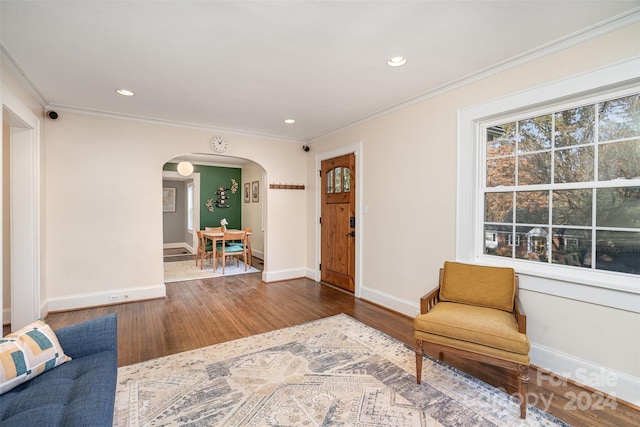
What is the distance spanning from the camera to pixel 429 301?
239 cm

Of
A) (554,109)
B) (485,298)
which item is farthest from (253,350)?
(554,109)

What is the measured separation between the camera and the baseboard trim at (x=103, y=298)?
12.0ft

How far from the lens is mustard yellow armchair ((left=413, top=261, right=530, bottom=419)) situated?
184 centimetres

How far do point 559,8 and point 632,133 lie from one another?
100 centimetres

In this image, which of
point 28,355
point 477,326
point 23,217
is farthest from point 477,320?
point 23,217

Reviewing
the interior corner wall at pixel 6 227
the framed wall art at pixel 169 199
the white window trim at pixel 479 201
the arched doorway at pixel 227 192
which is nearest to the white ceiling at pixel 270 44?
the white window trim at pixel 479 201

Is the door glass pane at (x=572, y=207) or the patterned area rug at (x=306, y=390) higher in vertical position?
the door glass pane at (x=572, y=207)

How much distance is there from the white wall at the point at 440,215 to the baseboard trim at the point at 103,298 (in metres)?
2.95

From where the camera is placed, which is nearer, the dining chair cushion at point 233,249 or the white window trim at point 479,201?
the white window trim at point 479,201

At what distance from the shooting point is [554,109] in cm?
237

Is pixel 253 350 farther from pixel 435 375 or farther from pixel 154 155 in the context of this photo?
pixel 154 155

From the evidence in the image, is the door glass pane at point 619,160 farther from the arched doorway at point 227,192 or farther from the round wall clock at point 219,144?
the arched doorway at point 227,192

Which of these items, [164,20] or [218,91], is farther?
[218,91]

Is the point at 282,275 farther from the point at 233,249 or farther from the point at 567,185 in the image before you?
the point at 567,185
